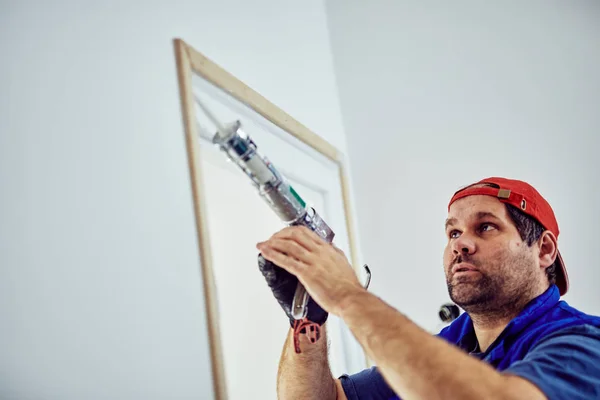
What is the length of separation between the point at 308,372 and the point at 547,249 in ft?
2.11

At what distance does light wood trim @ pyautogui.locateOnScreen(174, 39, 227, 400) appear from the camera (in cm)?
141

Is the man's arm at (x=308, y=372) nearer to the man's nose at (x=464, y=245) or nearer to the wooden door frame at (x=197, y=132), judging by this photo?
the wooden door frame at (x=197, y=132)

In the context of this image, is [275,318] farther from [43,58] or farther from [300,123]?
[43,58]

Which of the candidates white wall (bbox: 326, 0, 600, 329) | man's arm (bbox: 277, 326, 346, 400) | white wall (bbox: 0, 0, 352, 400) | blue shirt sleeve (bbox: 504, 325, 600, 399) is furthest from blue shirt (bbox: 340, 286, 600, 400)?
white wall (bbox: 326, 0, 600, 329)

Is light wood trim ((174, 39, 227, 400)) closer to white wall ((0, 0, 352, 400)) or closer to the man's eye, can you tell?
white wall ((0, 0, 352, 400))

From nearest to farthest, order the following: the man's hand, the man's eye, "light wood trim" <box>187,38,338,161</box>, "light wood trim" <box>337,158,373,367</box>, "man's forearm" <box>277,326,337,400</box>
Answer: the man's hand, "man's forearm" <box>277,326,337,400</box>, the man's eye, "light wood trim" <box>187,38,338,161</box>, "light wood trim" <box>337,158,373,367</box>

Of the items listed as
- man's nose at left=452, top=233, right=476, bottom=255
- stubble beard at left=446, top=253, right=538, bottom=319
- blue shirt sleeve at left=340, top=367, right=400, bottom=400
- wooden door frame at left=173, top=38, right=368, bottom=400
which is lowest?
blue shirt sleeve at left=340, top=367, right=400, bottom=400

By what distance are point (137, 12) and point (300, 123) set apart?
765mm

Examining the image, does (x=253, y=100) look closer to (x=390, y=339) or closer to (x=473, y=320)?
(x=473, y=320)

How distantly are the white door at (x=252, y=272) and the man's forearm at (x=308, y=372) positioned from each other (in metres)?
0.79

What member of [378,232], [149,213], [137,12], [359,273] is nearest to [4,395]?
[149,213]

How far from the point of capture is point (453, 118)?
239 centimetres

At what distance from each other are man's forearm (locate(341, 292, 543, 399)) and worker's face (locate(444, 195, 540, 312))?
49cm

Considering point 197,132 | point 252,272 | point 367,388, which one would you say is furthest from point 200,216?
point 252,272
